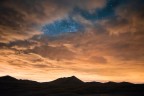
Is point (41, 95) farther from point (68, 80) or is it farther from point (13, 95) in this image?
point (68, 80)

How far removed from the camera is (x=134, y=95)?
60.7 m

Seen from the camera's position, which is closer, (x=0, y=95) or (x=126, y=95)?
(x=126, y=95)

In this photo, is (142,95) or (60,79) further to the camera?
(60,79)

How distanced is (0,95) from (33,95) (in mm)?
14006

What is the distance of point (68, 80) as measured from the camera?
166250mm

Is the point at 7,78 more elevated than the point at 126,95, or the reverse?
the point at 7,78

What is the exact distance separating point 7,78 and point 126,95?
122 metres

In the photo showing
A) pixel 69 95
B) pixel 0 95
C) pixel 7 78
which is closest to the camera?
pixel 69 95

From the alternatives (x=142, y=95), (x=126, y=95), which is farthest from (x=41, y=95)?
(x=142, y=95)

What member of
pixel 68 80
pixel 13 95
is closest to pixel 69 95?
pixel 13 95

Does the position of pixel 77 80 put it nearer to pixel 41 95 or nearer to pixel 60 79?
pixel 60 79

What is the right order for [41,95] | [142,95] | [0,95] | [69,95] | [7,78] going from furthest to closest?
[7,78] < [0,95] < [41,95] < [69,95] < [142,95]

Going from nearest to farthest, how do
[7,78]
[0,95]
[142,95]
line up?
[142,95] < [0,95] < [7,78]

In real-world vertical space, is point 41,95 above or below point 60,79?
below
